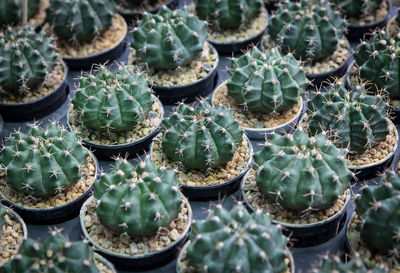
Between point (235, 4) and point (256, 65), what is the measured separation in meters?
1.07

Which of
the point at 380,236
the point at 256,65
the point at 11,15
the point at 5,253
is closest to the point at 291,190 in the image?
the point at 380,236

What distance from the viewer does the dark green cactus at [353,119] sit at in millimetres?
3998

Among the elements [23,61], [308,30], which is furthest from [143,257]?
[308,30]

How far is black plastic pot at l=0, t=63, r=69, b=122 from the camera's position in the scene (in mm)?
4695

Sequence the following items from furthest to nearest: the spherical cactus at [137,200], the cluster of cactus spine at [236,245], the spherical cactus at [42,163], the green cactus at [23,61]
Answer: the green cactus at [23,61] → the spherical cactus at [42,163] → the spherical cactus at [137,200] → the cluster of cactus spine at [236,245]

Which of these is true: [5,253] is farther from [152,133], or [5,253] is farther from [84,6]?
[84,6]

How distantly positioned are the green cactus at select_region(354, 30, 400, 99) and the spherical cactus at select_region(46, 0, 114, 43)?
7.71 ft

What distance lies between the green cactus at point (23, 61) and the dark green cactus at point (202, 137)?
133cm

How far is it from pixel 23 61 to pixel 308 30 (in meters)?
2.40

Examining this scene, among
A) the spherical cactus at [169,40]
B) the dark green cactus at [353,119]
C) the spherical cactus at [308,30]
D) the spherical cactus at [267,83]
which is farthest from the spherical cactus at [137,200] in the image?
the spherical cactus at [308,30]

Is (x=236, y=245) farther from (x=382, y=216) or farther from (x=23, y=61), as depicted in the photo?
(x=23, y=61)

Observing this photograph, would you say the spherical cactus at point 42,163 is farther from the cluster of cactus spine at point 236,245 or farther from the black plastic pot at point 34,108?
the cluster of cactus spine at point 236,245

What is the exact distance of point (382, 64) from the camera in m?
4.51

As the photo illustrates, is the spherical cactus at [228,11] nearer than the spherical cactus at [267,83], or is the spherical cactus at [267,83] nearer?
the spherical cactus at [267,83]
